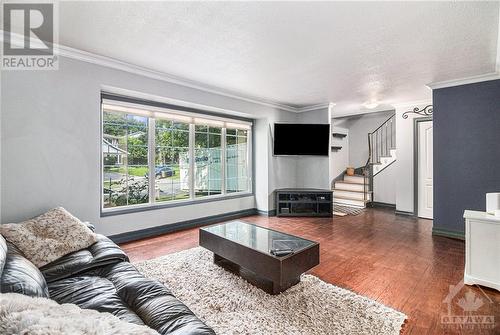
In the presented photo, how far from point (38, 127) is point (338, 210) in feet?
19.7

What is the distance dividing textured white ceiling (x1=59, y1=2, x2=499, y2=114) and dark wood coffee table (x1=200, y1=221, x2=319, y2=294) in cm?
221

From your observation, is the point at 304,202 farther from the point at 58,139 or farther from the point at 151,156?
the point at 58,139

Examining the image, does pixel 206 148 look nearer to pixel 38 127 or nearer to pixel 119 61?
pixel 119 61

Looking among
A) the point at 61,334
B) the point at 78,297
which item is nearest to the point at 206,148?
the point at 78,297

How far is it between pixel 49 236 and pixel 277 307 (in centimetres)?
215

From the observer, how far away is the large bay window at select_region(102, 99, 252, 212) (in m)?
3.83

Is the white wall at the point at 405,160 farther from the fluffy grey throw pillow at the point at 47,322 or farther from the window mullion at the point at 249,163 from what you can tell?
the fluffy grey throw pillow at the point at 47,322

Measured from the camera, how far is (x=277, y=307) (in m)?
2.05

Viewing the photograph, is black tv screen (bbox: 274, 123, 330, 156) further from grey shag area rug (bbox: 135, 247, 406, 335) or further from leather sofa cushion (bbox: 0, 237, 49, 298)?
leather sofa cushion (bbox: 0, 237, 49, 298)

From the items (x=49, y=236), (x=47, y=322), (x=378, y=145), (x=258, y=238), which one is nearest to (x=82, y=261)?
(x=49, y=236)

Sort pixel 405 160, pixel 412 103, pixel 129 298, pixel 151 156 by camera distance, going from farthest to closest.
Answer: pixel 405 160
pixel 412 103
pixel 151 156
pixel 129 298

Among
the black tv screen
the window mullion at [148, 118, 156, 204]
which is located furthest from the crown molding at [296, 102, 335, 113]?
the window mullion at [148, 118, 156, 204]

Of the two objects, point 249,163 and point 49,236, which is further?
point 249,163

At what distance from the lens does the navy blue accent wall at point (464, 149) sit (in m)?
3.74
